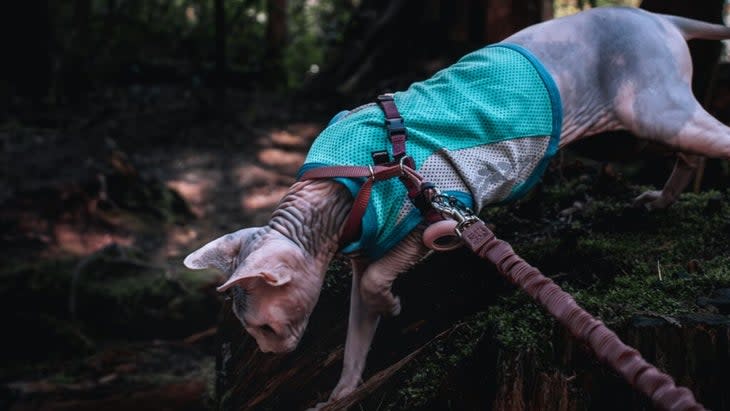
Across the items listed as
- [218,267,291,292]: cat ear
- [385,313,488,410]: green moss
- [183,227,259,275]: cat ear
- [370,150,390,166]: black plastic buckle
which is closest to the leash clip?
[370,150,390,166]: black plastic buckle

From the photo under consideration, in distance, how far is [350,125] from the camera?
3.21 meters

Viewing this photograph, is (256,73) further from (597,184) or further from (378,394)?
(378,394)

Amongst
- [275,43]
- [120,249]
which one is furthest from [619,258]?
[275,43]

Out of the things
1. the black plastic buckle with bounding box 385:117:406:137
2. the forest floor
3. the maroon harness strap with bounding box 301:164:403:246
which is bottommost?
the forest floor

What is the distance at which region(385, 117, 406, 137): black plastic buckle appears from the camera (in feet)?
10.3

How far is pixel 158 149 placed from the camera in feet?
30.9

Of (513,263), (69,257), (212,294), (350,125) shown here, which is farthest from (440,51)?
(513,263)

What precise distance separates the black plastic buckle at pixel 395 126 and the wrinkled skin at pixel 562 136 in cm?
32

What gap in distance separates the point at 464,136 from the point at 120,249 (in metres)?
4.27

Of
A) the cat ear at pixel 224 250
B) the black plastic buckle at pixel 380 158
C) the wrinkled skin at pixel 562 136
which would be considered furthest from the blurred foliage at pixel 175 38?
the black plastic buckle at pixel 380 158

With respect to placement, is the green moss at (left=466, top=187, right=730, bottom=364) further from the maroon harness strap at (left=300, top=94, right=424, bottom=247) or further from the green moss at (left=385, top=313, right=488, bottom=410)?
the maroon harness strap at (left=300, top=94, right=424, bottom=247)

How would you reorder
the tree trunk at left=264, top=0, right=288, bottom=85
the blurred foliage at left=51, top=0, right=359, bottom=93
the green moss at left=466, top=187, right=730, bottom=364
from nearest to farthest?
the green moss at left=466, top=187, right=730, bottom=364, the blurred foliage at left=51, top=0, right=359, bottom=93, the tree trunk at left=264, top=0, right=288, bottom=85

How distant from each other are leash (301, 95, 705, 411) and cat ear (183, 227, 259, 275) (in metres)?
0.38

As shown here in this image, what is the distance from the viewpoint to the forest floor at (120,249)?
220 inches
